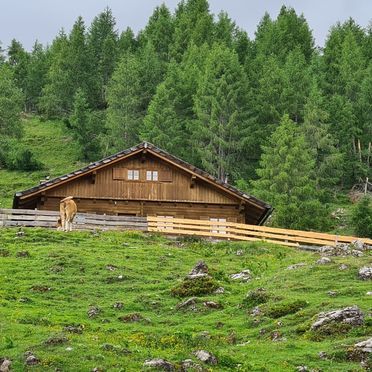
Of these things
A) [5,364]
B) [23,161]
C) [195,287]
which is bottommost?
[5,364]

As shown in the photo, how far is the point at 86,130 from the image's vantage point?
85.9 metres

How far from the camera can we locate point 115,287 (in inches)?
1046

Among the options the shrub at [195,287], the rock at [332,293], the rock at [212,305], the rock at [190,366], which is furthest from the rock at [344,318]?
the shrub at [195,287]

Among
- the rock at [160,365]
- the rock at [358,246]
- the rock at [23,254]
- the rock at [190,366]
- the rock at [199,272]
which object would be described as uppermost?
the rock at [358,246]

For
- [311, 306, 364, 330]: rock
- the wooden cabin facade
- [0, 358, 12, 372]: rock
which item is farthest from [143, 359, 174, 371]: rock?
the wooden cabin facade

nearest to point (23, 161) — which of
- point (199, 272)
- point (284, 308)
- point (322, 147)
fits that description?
point (322, 147)

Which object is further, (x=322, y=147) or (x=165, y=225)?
(x=322, y=147)

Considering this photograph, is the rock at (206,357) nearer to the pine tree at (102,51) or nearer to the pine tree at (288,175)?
the pine tree at (288,175)

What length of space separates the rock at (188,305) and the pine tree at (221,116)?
4847 cm

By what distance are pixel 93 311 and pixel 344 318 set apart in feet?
23.5

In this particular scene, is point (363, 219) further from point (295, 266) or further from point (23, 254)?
point (23, 254)

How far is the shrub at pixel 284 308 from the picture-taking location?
21.9 metres

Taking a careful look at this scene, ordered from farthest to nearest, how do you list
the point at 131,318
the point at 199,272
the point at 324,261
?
the point at 324,261 < the point at 199,272 < the point at 131,318

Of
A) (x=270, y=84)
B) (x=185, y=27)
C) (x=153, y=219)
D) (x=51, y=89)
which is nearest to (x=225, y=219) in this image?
(x=153, y=219)
